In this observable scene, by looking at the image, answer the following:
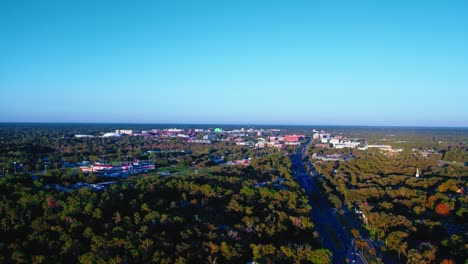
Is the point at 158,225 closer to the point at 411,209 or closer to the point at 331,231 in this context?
the point at 331,231

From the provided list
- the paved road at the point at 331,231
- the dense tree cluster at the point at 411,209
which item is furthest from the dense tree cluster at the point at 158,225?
the dense tree cluster at the point at 411,209

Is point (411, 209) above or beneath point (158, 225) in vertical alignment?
beneath

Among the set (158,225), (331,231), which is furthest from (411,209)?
(158,225)

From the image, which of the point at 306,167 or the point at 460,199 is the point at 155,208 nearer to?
the point at 460,199

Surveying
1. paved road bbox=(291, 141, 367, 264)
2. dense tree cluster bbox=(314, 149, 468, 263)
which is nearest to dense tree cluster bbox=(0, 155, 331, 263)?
paved road bbox=(291, 141, 367, 264)

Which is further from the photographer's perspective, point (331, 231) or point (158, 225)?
point (331, 231)

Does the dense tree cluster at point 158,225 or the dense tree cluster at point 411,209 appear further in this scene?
the dense tree cluster at point 411,209

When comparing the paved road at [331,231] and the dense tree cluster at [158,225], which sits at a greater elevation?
the dense tree cluster at [158,225]

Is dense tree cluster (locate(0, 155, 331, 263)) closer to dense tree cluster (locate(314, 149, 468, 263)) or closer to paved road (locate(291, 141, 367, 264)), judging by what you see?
paved road (locate(291, 141, 367, 264))

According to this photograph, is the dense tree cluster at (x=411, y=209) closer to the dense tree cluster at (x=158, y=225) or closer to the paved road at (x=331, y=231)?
the paved road at (x=331, y=231)

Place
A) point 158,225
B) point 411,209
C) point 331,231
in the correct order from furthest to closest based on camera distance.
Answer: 1. point 411,209
2. point 331,231
3. point 158,225

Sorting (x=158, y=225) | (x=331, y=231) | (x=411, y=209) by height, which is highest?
(x=158, y=225)
